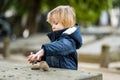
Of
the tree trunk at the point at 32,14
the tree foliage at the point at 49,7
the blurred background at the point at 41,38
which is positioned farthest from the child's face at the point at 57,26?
the tree trunk at the point at 32,14

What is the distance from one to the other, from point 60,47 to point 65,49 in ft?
0.24

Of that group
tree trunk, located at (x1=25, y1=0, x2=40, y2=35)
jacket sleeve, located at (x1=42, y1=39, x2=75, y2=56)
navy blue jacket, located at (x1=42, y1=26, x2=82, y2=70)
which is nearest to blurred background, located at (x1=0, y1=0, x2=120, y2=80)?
tree trunk, located at (x1=25, y1=0, x2=40, y2=35)

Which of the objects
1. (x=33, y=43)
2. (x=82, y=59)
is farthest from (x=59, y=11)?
(x=33, y=43)

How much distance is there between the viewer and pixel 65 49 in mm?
3641

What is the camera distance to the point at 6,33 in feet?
61.8

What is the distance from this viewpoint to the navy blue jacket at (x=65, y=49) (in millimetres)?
3629

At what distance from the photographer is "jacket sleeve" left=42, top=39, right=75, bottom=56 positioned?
3.53 metres

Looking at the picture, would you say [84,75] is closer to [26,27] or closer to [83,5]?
[83,5]

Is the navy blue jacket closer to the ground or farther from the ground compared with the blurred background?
closer to the ground

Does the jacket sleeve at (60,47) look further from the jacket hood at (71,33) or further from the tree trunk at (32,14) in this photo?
the tree trunk at (32,14)

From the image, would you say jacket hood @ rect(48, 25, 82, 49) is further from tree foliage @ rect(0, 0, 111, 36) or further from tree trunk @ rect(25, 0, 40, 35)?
tree trunk @ rect(25, 0, 40, 35)

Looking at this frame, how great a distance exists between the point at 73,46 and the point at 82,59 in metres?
10.2

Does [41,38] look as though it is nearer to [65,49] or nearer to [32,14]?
[32,14]

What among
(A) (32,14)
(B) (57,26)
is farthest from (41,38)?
(B) (57,26)
